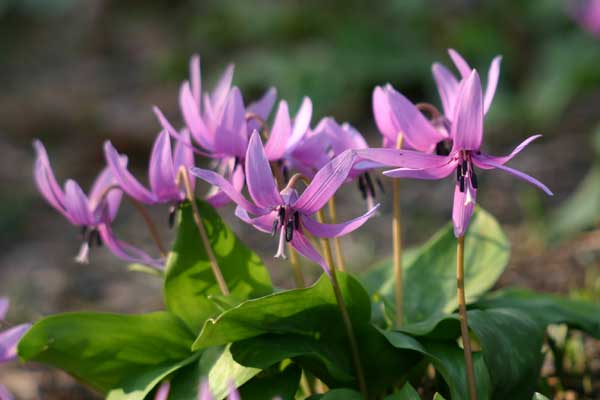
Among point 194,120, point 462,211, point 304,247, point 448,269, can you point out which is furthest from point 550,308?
point 194,120

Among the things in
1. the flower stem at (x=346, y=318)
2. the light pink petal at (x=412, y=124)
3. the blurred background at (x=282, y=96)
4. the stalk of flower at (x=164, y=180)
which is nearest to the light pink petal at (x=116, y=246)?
the stalk of flower at (x=164, y=180)

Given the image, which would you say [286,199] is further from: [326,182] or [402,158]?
[402,158]

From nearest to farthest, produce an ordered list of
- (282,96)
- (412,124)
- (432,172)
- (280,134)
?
(432,172) < (412,124) < (280,134) < (282,96)

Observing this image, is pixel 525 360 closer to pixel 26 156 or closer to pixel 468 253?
pixel 468 253

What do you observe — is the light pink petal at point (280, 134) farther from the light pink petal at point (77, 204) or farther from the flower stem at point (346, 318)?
the light pink petal at point (77, 204)

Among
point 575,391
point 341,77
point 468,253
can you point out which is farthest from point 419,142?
point 341,77

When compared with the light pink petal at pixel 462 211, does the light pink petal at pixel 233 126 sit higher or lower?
higher
